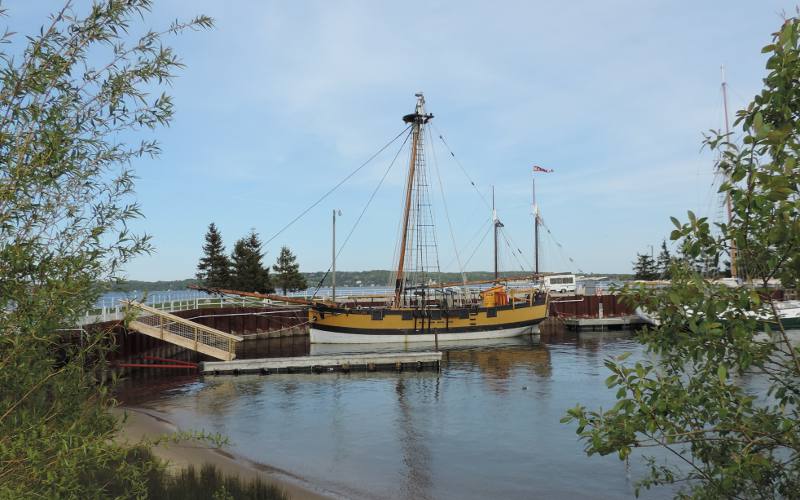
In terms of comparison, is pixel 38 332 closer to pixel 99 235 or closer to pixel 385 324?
pixel 99 235

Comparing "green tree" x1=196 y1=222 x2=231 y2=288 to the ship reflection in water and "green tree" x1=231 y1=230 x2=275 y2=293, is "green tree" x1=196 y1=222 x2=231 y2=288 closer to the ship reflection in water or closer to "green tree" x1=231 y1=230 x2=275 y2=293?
"green tree" x1=231 y1=230 x2=275 y2=293

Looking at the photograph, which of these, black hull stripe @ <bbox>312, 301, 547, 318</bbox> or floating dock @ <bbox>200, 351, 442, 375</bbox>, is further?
black hull stripe @ <bbox>312, 301, 547, 318</bbox>

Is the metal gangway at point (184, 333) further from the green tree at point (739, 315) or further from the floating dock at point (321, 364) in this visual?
the green tree at point (739, 315)

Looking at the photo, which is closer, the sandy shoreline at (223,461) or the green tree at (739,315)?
the green tree at (739,315)

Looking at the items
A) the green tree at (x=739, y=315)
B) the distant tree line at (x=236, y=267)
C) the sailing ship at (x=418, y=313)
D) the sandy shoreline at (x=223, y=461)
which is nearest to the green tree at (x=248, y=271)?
the distant tree line at (x=236, y=267)

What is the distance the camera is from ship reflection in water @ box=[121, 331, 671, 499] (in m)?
11.8

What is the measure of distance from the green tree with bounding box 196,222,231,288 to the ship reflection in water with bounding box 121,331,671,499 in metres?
36.0

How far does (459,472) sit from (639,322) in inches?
1602

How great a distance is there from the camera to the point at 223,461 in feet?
40.1

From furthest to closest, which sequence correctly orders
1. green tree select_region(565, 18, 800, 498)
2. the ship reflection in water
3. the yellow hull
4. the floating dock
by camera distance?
the yellow hull
the floating dock
the ship reflection in water
green tree select_region(565, 18, 800, 498)

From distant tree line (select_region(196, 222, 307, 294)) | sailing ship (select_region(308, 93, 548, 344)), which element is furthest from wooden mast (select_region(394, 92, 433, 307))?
distant tree line (select_region(196, 222, 307, 294))

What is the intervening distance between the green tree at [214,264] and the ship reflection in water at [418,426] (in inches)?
1416

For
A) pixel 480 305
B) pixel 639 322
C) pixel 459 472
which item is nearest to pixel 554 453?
Result: pixel 459 472

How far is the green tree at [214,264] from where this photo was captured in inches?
2270
